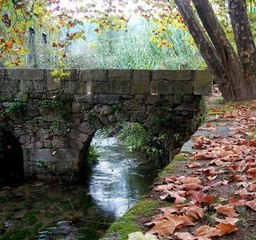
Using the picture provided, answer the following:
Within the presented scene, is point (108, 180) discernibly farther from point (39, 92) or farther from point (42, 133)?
point (39, 92)

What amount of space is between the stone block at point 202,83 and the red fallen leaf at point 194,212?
5190mm

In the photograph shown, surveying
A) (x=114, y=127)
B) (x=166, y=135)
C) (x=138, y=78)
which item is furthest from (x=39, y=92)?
(x=114, y=127)

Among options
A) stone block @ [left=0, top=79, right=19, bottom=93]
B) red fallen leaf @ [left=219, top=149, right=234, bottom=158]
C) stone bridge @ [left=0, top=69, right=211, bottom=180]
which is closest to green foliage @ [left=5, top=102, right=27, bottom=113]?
stone bridge @ [left=0, top=69, right=211, bottom=180]

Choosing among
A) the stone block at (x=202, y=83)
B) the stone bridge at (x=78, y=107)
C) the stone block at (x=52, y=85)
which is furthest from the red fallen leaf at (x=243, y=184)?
the stone block at (x=52, y=85)

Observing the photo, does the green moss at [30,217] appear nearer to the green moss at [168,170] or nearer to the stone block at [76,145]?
the stone block at [76,145]

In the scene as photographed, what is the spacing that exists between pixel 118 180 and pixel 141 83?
2061 millimetres

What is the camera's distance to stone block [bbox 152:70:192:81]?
6930mm

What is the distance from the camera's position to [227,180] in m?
2.26

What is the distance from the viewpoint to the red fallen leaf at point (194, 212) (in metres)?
1.69

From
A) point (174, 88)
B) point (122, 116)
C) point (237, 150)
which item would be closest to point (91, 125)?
point (122, 116)

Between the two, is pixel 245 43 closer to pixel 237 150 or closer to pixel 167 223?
pixel 237 150

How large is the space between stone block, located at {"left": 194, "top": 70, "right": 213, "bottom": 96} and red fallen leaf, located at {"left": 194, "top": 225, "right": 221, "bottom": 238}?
17.6 ft

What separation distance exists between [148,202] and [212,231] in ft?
1.42

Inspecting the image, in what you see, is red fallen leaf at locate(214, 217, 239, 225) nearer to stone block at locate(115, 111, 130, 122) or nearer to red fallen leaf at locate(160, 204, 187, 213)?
red fallen leaf at locate(160, 204, 187, 213)
